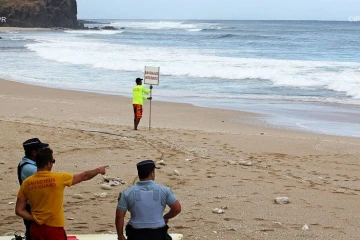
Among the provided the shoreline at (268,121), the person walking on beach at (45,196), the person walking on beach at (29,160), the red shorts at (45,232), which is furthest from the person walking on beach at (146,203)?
the shoreline at (268,121)

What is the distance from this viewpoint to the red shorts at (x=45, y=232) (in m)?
5.09

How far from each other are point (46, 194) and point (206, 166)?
6.14 m

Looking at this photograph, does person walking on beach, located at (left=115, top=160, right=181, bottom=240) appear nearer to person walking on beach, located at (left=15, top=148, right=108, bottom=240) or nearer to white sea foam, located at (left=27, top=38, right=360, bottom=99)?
person walking on beach, located at (left=15, top=148, right=108, bottom=240)

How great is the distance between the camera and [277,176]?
1040cm

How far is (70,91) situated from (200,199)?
14.9 m

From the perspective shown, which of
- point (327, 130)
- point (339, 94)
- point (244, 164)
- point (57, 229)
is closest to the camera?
point (57, 229)

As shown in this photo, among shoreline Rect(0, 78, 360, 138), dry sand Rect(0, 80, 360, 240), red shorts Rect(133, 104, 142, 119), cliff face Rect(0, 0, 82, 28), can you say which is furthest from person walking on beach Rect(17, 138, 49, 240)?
cliff face Rect(0, 0, 82, 28)

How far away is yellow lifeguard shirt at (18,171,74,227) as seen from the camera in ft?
16.3

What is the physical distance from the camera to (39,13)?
123812 millimetres

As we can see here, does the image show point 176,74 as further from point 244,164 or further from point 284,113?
point 244,164

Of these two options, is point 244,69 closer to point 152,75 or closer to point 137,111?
point 152,75

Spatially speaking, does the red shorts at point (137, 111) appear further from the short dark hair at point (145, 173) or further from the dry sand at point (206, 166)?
the short dark hair at point (145, 173)

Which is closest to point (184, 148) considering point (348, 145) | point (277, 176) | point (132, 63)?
point (277, 176)

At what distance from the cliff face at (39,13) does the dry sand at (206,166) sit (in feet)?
353
